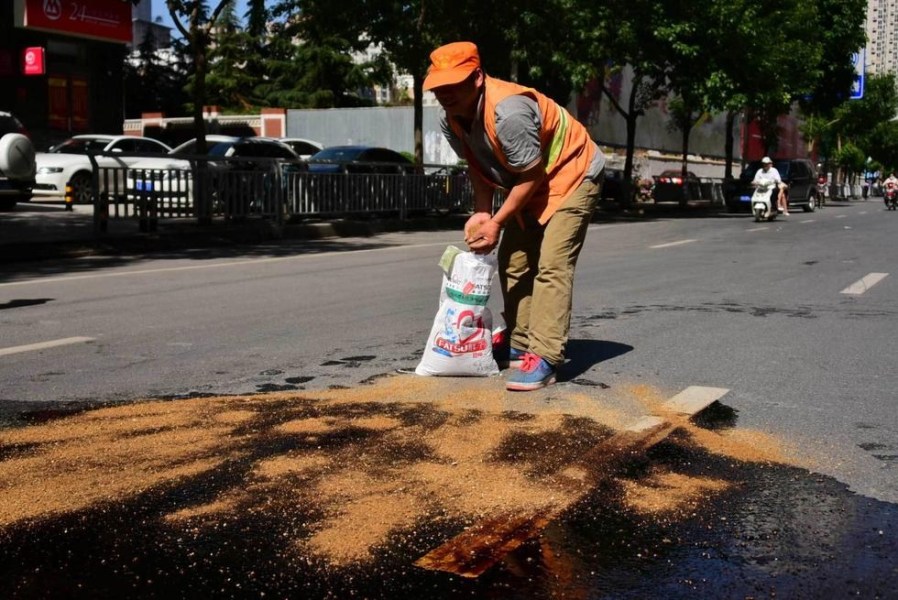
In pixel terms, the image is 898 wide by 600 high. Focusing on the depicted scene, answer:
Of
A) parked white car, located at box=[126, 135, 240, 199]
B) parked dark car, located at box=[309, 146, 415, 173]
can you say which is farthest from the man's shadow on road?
parked dark car, located at box=[309, 146, 415, 173]

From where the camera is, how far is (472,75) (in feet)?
15.0

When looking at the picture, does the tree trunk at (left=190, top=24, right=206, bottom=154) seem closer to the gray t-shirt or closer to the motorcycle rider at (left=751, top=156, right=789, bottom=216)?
the motorcycle rider at (left=751, top=156, right=789, bottom=216)

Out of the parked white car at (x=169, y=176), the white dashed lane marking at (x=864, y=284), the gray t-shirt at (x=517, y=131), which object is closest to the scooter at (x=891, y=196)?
the parked white car at (x=169, y=176)

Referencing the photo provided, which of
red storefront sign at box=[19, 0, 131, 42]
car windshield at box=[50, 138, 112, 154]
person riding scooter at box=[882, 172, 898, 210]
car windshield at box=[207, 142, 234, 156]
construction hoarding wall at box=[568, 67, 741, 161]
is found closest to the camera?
car windshield at box=[207, 142, 234, 156]

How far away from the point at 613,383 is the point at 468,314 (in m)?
0.79

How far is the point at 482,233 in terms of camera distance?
494 centimetres

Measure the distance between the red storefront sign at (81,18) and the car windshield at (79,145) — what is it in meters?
7.83

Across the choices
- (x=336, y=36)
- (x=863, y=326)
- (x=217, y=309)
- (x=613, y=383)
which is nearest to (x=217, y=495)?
(x=613, y=383)

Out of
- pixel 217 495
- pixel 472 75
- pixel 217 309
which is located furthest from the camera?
pixel 217 309

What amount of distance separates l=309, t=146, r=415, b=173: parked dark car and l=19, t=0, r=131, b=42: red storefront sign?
11.9 metres

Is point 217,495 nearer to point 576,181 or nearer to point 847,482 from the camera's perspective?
point 847,482

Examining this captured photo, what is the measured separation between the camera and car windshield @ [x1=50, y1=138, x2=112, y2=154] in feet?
71.7

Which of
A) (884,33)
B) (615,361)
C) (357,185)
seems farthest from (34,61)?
(884,33)

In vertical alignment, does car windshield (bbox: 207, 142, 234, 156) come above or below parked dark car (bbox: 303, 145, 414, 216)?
above
